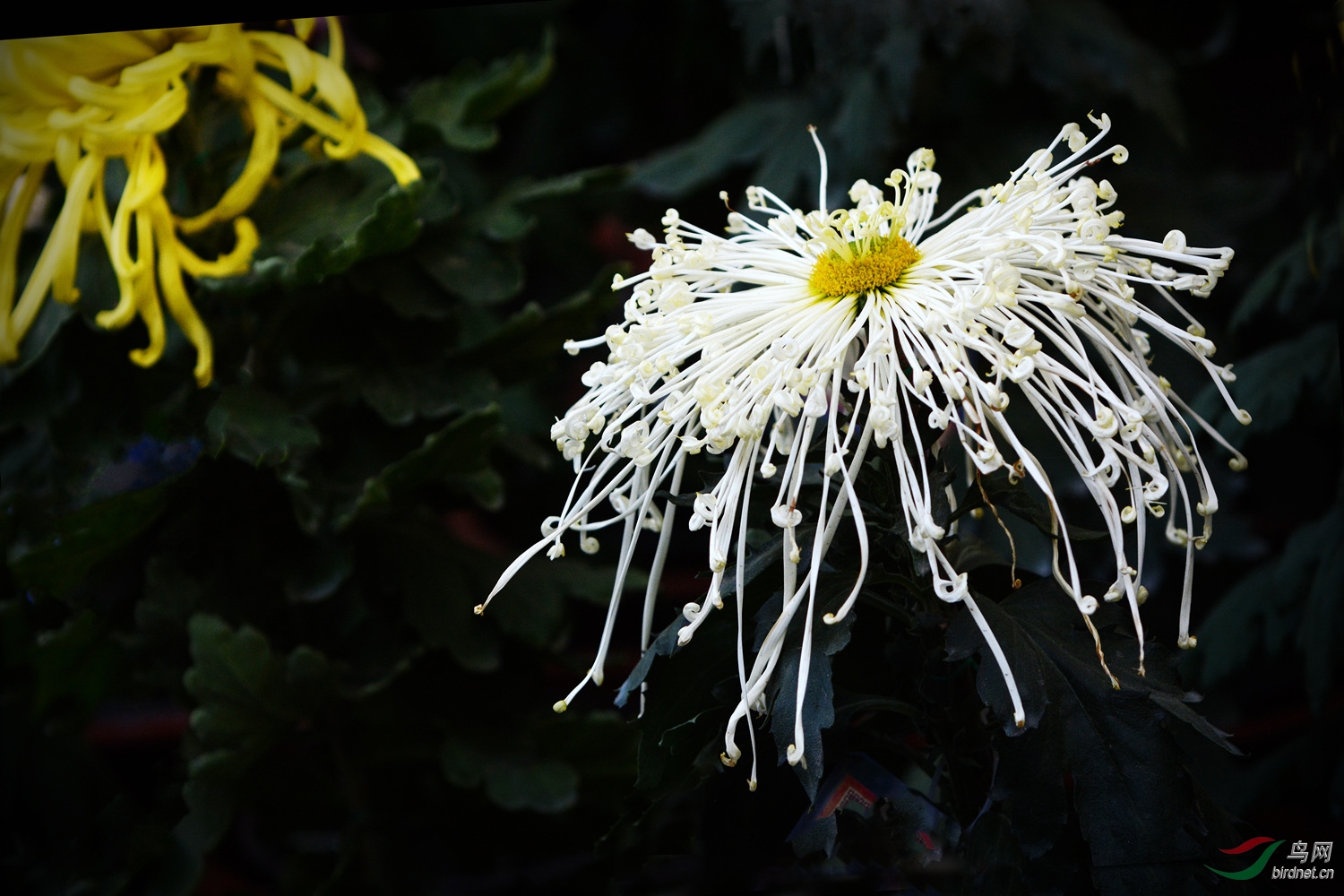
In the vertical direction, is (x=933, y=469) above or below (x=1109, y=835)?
above

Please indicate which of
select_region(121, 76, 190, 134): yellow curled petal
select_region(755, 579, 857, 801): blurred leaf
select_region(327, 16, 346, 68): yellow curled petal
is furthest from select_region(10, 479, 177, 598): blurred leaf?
select_region(755, 579, 857, 801): blurred leaf

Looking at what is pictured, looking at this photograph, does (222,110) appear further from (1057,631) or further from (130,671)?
(1057,631)

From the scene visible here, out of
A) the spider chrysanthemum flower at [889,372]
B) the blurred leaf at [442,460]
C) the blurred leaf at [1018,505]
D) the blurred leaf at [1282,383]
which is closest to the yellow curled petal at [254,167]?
the blurred leaf at [442,460]

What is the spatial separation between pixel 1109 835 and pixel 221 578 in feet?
2.11

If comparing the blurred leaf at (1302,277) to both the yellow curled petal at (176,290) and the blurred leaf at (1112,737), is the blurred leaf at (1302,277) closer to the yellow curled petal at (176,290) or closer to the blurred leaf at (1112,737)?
the blurred leaf at (1112,737)

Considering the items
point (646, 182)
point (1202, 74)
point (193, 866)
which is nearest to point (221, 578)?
point (193, 866)

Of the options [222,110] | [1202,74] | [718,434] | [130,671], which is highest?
[222,110]

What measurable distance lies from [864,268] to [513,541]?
16.6 inches

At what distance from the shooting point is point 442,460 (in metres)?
0.69

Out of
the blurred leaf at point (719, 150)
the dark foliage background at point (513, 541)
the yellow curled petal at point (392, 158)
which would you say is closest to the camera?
the dark foliage background at point (513, 541)

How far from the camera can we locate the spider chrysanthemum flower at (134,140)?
0.66 metres

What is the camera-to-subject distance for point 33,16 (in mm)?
649

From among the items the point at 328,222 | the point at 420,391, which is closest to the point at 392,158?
the point at 328,222

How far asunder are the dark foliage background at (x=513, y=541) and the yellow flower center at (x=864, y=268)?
0.09m
